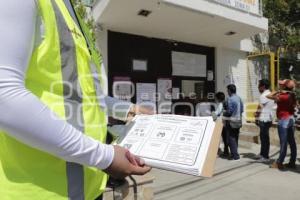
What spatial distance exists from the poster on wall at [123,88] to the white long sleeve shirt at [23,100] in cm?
879

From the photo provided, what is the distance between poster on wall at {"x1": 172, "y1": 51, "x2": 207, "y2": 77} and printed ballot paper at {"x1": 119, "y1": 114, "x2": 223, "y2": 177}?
9.96 meters

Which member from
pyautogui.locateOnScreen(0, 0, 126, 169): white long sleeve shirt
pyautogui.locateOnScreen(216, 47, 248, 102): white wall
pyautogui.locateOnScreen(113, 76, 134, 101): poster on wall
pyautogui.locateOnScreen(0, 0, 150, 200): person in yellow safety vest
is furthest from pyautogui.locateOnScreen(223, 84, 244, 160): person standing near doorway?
pyautogui.locateOnScreen(0, 0, 126, 169): white long sleeve shirt

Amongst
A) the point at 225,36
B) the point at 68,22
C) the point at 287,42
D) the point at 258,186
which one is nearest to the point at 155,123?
the point at 68,22

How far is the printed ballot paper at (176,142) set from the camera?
5.30 ft

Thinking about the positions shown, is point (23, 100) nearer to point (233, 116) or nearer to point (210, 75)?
point (233, 116)

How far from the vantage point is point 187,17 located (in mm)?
10383

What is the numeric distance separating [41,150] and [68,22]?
44 centimetres

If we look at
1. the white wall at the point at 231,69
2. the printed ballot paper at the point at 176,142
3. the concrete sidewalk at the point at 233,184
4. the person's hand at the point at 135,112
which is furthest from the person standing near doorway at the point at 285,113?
the printed ballot paper at the point at 176,142

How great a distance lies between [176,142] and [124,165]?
0.95ft

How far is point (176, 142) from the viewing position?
169 cm

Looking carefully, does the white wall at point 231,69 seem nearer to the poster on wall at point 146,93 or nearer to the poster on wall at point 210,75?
the poster on wall at point 210,75

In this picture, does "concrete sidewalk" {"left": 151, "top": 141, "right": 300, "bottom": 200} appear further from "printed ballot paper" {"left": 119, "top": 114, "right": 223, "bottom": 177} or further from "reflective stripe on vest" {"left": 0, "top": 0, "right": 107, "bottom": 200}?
"reflective stripe on vest" {"left": 0, "top": 0, "right": 107, "bottom": 200}

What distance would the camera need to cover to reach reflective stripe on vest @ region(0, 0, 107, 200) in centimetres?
139

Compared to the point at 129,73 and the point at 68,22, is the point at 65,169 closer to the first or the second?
the point at 68,22
